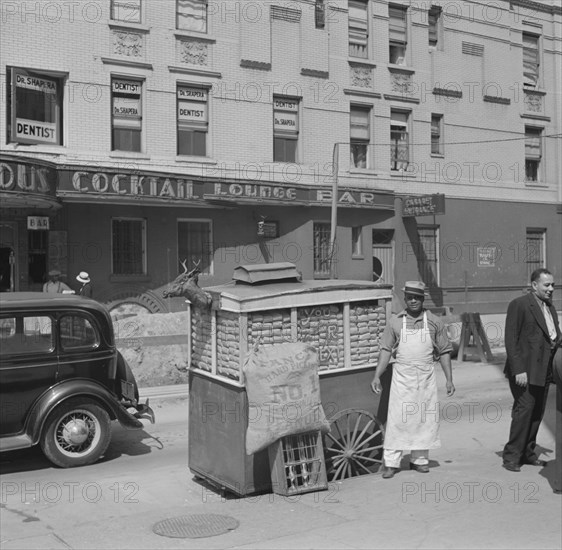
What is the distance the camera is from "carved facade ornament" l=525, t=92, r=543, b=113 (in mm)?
26750

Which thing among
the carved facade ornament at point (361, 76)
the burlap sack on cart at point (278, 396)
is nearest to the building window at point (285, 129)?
the carved facade ornament at point (361, 76)

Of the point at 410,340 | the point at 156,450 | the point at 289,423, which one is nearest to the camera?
the point at 289,423

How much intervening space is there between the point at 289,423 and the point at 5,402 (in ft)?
11.8

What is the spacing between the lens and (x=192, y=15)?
65.8 ft

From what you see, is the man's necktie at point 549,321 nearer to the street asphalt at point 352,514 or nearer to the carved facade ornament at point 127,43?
the street asphalt at point 352,514

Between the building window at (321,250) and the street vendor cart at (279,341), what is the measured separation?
14.2 meters

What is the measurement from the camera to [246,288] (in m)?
7.36

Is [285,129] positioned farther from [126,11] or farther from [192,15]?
[126,11]

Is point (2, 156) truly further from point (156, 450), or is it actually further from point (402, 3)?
point (402, 3)

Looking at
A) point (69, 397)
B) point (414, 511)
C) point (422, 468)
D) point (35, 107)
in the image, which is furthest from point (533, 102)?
point (414, 511)

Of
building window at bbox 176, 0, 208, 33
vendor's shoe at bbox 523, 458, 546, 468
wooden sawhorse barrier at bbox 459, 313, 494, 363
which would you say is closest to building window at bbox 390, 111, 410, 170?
building window at bbox 176, 0, 208, 33

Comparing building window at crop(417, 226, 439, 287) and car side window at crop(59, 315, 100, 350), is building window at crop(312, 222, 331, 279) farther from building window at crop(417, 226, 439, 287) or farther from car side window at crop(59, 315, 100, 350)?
car side window at crop(59, 315, 100, 350)

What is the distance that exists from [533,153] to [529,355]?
21.2 meters

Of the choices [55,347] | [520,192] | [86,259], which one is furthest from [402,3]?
[55,347]
